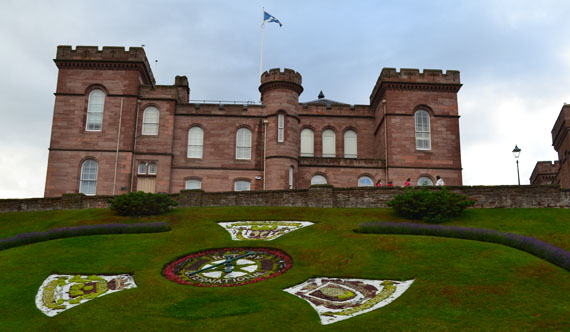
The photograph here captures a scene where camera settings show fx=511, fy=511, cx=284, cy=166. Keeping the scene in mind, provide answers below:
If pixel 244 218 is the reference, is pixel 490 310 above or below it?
below

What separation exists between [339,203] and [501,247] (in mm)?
11854

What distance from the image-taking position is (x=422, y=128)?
1783 inches

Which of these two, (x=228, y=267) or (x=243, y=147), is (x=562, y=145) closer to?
(x=243, y=147)

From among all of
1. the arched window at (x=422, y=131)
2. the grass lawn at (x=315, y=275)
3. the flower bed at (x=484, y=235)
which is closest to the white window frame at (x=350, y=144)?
the arched window at (x=422, y=131)

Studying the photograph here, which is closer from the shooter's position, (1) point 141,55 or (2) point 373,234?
(2) point 373,234

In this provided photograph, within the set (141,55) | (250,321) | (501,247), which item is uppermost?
(141,55)

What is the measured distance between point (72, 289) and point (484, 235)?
678 inches

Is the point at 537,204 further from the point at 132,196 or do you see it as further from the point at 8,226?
the point at 8,226

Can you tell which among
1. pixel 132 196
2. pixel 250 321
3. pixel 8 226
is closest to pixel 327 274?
pixel 250 321

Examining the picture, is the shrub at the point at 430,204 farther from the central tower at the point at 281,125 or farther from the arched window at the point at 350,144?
the arched window at the point at 350,144

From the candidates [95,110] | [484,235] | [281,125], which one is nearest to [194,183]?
[281,125]

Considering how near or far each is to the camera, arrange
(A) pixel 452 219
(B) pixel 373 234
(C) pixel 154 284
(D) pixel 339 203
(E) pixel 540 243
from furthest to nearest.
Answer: (D) pixel 339 203
(A) pixel 452 219
(B) pixel 373 234
(E) pixel 540 243
(C) pixel 154 284

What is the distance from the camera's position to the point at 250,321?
46.3 feet

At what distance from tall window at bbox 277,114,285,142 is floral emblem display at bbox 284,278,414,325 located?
1049 inches
